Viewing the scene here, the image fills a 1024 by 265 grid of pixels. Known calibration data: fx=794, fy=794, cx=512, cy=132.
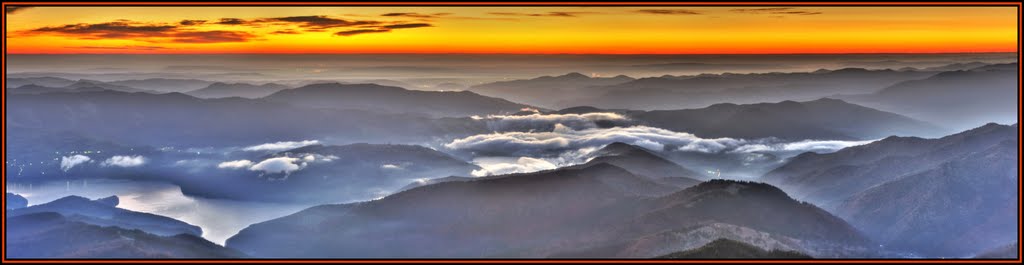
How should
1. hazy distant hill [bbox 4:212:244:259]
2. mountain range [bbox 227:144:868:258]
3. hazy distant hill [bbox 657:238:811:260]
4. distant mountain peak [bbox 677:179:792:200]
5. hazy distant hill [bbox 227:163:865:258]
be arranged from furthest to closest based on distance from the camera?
1. distant mountain peak [bbox 677:179:792:200]
2. hazy distant hill [bbox 227:163:865:258]
3. mountain range [bbox 227:144:868:258]
4. hazy distant hill [bbox 4:212:244:259]
5. hazy distant hill [bbox 657:238:811:260]

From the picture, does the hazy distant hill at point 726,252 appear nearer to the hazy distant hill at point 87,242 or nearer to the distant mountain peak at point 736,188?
the distant mountain peak at point 736,188

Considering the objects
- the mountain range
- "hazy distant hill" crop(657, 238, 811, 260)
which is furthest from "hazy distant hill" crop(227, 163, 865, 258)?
"hazy distant hill" crop(657, 238, 811, 260)

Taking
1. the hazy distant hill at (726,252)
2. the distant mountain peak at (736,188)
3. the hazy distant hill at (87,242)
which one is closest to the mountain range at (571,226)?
the distant mountain peak at (736,188)

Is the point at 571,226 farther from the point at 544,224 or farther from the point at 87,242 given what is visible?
the point at 87,242

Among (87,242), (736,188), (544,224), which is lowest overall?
(87,242)

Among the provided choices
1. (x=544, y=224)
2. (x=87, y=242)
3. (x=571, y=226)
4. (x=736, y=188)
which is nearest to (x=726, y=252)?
(x=736, y=188)

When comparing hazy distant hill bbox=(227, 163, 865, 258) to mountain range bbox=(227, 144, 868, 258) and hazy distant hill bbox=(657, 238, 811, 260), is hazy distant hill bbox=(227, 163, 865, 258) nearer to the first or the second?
mountain range bbox=(227, 144, 868, 258)

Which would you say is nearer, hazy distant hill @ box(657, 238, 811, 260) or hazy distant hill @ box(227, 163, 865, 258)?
hazy distant hill @ box(657, 238, 811, 260)
